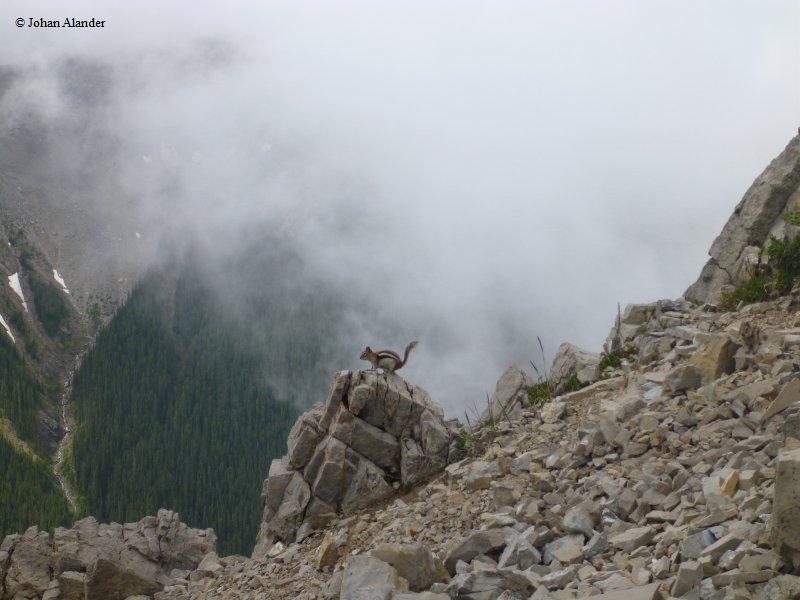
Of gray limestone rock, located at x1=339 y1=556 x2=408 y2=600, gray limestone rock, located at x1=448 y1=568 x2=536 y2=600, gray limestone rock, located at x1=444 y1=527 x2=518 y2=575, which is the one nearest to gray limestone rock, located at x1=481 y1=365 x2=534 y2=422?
gray limestone rock, located at x1=444 y1=527 x2=518 y2=575

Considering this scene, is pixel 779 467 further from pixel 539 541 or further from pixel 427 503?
pixel 427 503

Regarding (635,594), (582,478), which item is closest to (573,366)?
(582,478)

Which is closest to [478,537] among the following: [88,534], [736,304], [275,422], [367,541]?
[367,541]

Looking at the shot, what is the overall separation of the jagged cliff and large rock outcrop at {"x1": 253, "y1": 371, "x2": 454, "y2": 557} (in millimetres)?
68

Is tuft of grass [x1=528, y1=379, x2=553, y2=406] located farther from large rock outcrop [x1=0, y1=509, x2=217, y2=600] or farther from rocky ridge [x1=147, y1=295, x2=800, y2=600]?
large rock outcrop [x1=0, y1=509, x2=217, y2=600]

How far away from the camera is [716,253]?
90.0 feet

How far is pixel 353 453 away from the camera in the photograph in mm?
26172

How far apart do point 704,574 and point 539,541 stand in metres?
4.17

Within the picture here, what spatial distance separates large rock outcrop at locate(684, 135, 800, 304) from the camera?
2592 cm

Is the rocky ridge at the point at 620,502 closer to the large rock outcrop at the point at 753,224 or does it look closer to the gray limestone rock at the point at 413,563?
the gray limestone rock at the point at 413,563

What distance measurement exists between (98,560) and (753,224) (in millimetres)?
26044

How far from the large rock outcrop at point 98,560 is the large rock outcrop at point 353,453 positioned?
4.21 m

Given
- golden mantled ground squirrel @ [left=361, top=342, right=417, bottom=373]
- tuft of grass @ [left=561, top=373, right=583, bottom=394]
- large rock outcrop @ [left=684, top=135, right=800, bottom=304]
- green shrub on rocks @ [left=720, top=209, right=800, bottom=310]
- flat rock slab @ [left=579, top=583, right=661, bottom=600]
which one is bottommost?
flat rock slab @ [left=579, top=583, right=661, bottom=600]

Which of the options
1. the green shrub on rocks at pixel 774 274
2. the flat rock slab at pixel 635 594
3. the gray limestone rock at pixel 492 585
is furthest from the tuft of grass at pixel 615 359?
the flat rock slab at pixel 635 594
